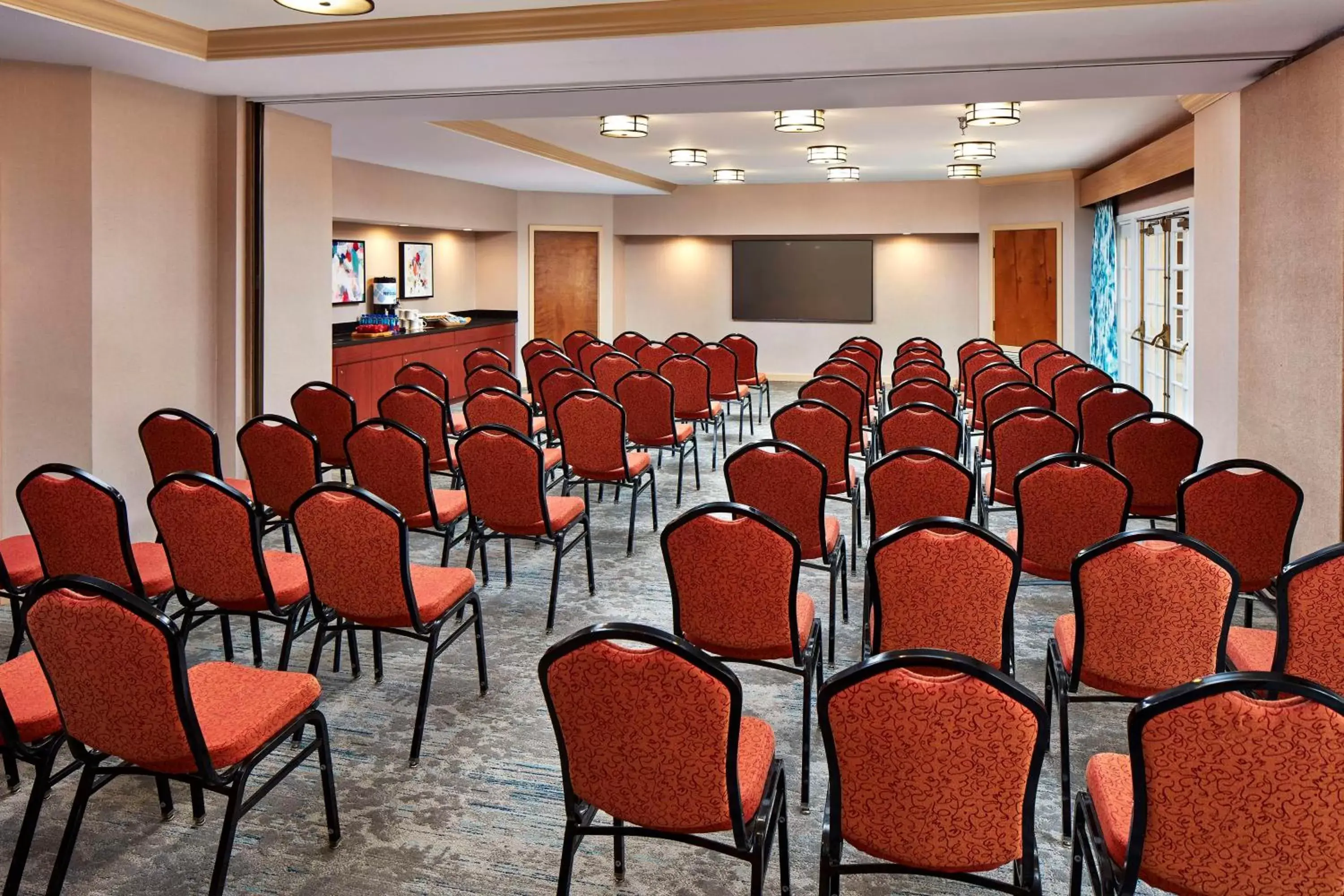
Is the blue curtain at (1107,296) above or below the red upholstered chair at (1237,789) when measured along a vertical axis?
above

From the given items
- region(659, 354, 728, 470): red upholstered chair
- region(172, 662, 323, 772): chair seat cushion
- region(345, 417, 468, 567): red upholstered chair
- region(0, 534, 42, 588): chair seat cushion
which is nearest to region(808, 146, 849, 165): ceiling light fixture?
region(659, 354, 728, 470): red upholstered chair

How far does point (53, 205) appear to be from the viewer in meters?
5.99

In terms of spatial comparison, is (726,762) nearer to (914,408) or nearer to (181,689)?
(181,689)

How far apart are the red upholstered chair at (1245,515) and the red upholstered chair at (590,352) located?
23.0ft

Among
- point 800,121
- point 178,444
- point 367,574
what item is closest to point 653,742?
point 367,574

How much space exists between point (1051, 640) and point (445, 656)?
253 cm

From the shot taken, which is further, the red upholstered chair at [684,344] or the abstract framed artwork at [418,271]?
the abstract framed artwork at [418,271]

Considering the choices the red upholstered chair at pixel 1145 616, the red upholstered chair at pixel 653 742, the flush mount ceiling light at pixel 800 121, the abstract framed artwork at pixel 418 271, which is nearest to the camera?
the red upholstered chair at pixel 653 742

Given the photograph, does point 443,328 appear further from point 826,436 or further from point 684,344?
point 826,436

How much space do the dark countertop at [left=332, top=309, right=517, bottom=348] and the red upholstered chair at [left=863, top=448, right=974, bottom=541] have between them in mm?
6775

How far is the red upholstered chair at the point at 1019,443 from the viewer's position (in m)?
5.66

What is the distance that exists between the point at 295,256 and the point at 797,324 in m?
10.1

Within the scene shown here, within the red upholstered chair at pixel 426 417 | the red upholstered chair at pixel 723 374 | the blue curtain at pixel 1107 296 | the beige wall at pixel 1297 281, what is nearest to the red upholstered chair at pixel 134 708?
the red upholstered chair at pixel 426 417

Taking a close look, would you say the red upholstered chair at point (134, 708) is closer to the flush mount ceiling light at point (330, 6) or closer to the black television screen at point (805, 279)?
the flush mount ceiling light at point (330, 6)
